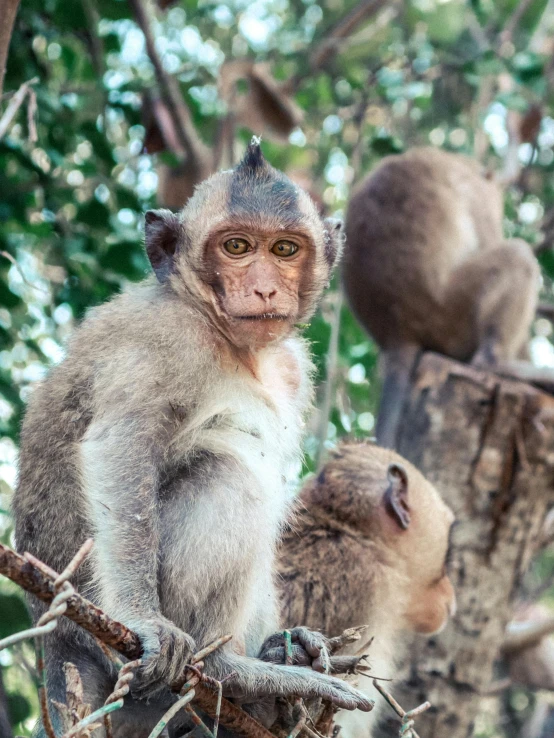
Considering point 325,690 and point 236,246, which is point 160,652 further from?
point 236,246

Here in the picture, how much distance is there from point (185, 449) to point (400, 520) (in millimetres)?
1597

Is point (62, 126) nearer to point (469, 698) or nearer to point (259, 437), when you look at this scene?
point (259, 437)

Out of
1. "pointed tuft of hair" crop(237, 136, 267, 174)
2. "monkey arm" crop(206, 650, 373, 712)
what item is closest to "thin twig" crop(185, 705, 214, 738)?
"monkey arm" crop(206, 650, 373, 712)

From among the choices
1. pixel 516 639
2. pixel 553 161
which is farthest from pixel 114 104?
pixel 553 161

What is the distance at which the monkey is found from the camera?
2.64 meters

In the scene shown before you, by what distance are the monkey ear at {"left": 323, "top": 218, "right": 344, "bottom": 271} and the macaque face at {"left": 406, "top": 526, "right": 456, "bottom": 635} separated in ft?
5.34

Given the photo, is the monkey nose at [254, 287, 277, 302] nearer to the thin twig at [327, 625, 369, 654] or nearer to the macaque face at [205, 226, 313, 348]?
the macaque face at [205, 226, 313, 348]

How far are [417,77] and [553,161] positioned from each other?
2.18 metres

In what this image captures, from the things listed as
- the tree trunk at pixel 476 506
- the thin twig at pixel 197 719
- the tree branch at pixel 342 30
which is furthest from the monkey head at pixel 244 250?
the tree branch at pixel 342 30

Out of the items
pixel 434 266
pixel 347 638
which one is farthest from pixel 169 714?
pixel 434 266

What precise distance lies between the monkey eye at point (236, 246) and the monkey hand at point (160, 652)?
1224mm

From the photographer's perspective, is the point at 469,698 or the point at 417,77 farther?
the point at 417,77

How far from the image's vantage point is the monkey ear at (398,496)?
411 centimetres

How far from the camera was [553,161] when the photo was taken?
902cm
